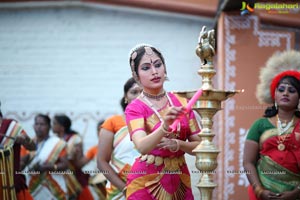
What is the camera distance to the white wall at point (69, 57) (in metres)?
10.6

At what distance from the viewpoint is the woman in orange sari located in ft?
20.5

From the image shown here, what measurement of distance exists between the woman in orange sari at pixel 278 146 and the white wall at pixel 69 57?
13.1 ft

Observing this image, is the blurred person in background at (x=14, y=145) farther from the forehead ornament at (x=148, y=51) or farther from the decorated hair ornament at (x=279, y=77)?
the forehead ornament at (x=148, y=51)

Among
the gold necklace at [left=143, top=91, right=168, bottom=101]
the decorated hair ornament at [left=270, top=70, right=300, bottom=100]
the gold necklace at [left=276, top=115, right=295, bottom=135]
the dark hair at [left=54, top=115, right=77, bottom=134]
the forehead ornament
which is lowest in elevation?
the dark hair at [left=54, top=115, right=77, bottom=134]

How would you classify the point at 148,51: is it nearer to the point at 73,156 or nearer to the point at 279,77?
the point at 279,77

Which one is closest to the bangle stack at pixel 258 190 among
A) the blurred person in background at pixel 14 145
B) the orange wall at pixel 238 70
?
the orange wall at pixel 238 70

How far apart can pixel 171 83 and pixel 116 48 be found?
1134mm

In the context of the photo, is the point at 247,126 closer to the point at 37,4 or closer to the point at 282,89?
the point at 282,89

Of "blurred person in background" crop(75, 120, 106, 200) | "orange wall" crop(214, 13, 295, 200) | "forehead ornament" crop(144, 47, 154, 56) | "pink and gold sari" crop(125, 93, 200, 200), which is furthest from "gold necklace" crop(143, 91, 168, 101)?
"blurred person in background" crop(75, 120, 106, 200)

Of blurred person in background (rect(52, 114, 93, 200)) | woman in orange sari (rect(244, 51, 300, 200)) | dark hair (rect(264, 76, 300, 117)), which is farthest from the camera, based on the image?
blurred person in background (rect(52, 114, 93, 200))

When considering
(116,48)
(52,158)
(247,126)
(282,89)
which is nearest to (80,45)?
(116,48)

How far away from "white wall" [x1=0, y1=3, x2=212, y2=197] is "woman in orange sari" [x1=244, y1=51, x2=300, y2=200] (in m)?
3.99

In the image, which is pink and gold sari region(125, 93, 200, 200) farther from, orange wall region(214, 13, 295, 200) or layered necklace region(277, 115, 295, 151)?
orange wall region(214, 13, 295, 200)

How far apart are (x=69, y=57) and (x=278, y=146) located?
17.4 feet
